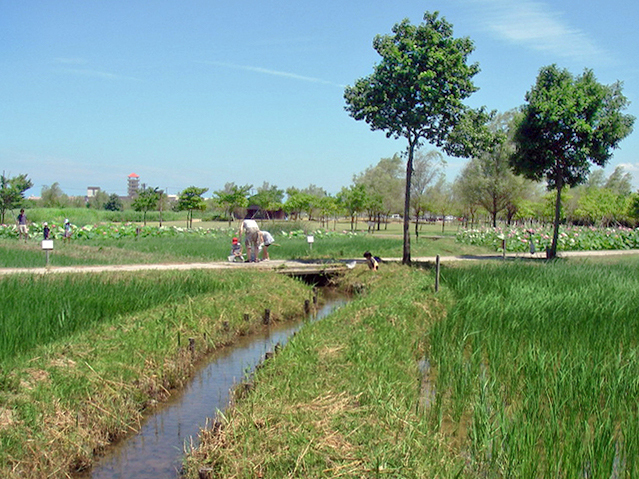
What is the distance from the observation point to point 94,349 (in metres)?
8.85

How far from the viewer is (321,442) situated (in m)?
5.73

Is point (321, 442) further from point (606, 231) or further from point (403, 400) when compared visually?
point (606, 231)

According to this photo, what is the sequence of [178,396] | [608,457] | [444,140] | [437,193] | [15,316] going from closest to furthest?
1. [608,457]
2. [178,396]
3. [15,316]
4. [444,140]
5. [437,193]

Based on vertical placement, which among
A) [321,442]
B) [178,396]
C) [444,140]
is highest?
[444,140]

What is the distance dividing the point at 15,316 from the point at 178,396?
286 cm

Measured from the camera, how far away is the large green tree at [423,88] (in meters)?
19.8

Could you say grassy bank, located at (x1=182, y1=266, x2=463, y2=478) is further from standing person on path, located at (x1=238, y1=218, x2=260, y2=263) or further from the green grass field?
the green grass field

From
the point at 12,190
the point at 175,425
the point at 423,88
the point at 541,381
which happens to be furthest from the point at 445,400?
the point at 12,190

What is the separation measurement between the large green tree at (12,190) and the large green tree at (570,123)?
39.4 meters

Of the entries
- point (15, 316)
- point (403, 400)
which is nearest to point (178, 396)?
point (15, 316)

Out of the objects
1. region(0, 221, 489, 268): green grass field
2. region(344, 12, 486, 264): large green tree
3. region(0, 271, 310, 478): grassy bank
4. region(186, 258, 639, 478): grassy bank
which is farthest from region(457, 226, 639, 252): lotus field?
region(186, 258, 639, 478): grassy bank

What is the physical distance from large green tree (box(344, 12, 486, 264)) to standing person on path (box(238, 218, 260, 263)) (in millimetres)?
4937

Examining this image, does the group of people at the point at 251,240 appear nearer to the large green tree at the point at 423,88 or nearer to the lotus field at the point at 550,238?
the large green tree at the point at 423,88

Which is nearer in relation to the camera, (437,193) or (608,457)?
(608,457)
